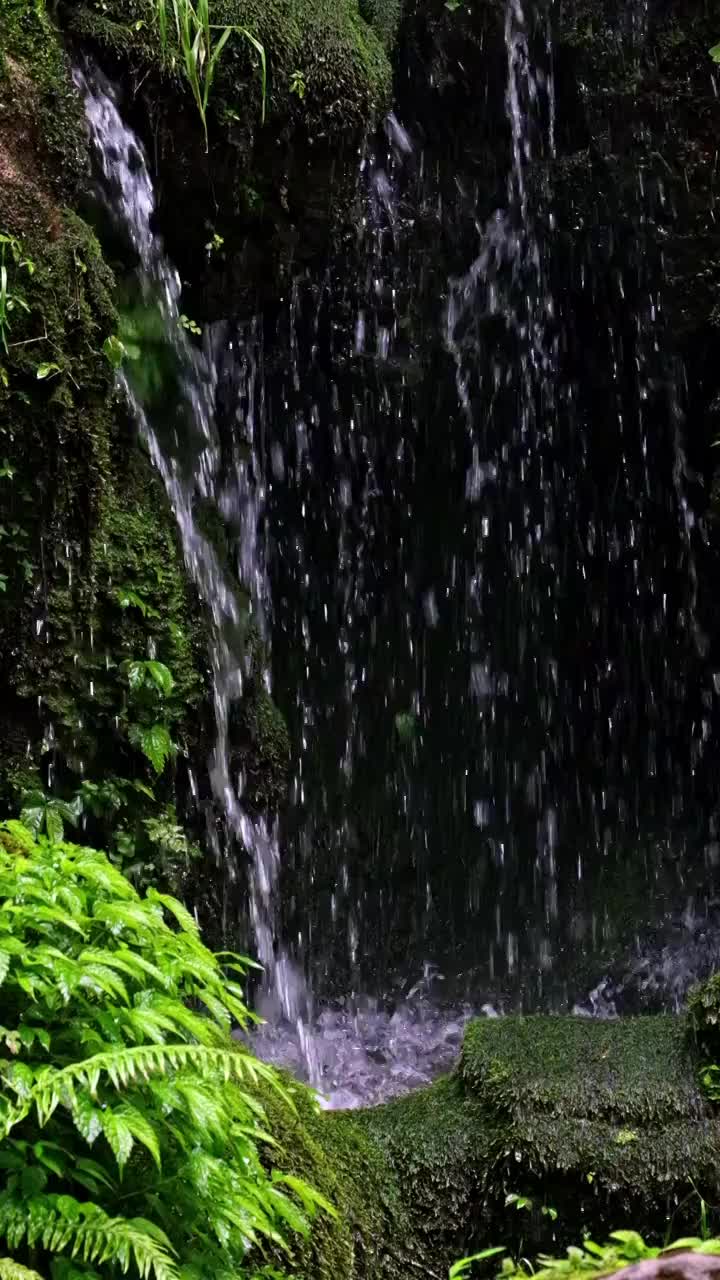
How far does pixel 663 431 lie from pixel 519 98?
99.2 inches

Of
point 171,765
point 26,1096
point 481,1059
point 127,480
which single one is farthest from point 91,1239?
point 127,480

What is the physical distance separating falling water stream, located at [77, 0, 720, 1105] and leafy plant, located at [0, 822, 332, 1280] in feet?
16.1

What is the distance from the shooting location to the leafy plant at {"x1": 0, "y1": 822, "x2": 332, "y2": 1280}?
5.93 feet

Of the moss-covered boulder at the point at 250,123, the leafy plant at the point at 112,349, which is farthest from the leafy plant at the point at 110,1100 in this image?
the moss-covered boulder at the point at 250,123

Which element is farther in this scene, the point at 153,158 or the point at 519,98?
the point at 519,98

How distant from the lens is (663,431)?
8141 millimetres

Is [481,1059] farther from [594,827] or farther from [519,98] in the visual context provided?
[519,98]

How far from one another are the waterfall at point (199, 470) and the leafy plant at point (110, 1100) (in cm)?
294

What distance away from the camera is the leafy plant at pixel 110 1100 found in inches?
71.2

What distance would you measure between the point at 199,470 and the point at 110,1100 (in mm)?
4523

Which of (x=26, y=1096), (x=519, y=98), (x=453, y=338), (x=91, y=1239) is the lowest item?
(x=91, y=1239)

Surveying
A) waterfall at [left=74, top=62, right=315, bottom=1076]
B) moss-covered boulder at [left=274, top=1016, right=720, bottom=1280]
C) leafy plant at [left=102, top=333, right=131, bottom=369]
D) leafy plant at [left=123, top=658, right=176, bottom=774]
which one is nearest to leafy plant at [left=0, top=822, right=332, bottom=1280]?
moss-covered boulder at [left=274, top=1016, right=720, bottom=1280]

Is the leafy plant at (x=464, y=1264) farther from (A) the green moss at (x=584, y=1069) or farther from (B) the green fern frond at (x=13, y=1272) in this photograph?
(B) the green fern frond at (x=13, y=1272)

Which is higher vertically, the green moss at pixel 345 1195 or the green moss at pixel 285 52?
the green moss at pixel 285 52
